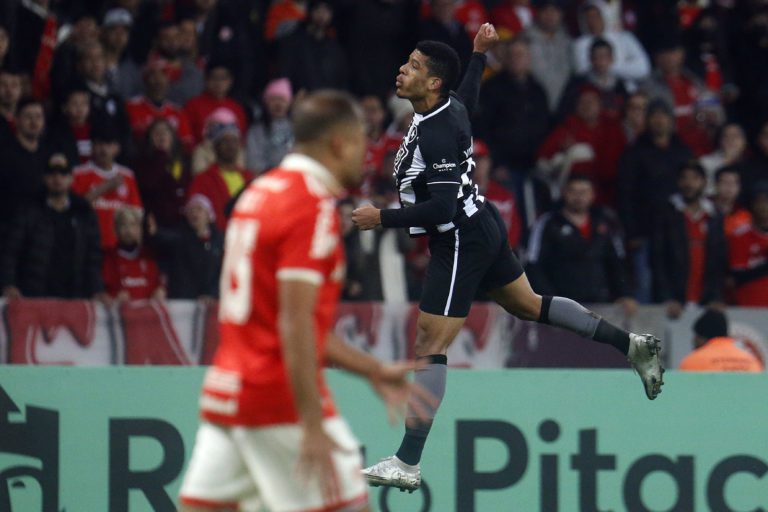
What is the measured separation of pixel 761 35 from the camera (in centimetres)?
1547

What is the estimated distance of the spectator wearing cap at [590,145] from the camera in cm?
1361

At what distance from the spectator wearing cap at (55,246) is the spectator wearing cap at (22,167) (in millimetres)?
134

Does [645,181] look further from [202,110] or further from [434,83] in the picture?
[434,83]

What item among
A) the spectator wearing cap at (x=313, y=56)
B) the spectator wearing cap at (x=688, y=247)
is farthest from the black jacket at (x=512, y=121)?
the spectator wearing cap at (x=688, y=247)

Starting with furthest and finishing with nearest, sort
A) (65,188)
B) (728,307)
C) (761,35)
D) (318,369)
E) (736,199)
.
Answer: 1. (761,35)
2. (736,199)
3. (728,307)
4. (65,188)
5. (318,369)

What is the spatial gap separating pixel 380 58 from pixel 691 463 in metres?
6.40

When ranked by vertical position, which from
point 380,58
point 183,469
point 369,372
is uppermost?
point 380,58

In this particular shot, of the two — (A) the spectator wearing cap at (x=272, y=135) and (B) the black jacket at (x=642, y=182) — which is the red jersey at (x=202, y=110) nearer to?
(A) the spectator wearing cap at (x=272, y=135)

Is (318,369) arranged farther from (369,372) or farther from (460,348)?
(460,348)

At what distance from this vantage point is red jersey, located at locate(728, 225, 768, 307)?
12875mm

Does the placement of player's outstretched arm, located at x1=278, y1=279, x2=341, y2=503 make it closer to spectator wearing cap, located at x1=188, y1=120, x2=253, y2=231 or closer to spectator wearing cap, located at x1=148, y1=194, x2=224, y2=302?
spectator wearing cap, located at x1=148, y1=194, x2=224, y2=302

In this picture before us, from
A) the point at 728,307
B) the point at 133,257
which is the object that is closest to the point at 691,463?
the point at 728,307

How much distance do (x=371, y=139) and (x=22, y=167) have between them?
3.09 meters

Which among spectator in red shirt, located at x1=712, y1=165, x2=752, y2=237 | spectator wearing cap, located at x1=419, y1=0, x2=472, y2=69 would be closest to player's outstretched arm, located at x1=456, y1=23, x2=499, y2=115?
spectator in red shirt, located at x1=712, y1=165, x2=752, y2=237
